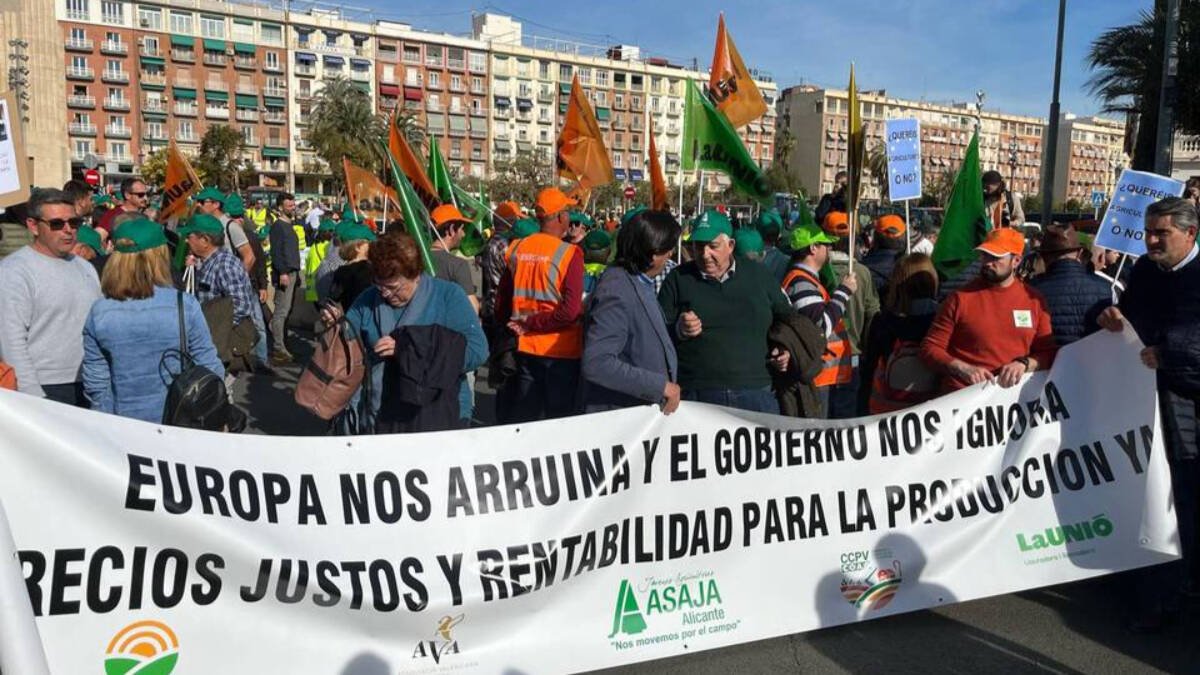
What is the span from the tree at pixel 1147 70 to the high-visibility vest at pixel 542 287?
19.1 meters

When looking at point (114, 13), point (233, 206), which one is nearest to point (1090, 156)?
point (114, 13)

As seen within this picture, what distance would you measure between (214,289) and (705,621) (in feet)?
14.9

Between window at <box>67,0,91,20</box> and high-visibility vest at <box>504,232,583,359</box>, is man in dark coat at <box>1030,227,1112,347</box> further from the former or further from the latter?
window at <box>67,0,91,20</box>

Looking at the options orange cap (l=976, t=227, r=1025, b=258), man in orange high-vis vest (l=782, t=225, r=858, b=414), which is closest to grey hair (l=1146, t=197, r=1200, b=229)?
orange cap (l=976, t=227, r=1025, b=258)

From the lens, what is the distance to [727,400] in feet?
14.2

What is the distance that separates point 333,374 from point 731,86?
251 inches

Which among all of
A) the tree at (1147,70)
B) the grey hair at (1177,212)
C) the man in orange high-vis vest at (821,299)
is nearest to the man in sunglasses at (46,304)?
the man in orange high-vis vest at (821,299)

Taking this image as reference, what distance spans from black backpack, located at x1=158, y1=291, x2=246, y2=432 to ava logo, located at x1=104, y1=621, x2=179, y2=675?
0.87 m

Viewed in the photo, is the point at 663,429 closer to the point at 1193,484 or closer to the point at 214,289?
the point at 1193,484

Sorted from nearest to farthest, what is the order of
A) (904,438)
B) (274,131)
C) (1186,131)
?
(904,438), (1186,131), (274,131)

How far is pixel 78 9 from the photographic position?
289 feet

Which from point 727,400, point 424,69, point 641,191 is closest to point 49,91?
point 641,191

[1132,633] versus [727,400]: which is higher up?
[727,400]

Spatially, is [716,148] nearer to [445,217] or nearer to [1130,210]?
[445,217]
